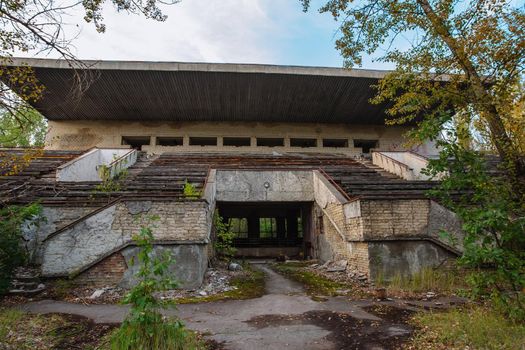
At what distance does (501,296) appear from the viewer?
3.74 meters

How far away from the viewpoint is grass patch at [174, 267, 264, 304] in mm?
5785

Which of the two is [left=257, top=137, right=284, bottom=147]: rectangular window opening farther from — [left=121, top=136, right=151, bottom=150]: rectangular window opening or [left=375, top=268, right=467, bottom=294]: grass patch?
[left=375, top=268, right=467, bottom=294]: grass patch

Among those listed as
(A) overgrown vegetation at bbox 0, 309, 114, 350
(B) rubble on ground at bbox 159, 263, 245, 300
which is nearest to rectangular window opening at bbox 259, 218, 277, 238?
(B) rubble on ground at bbox 159, 263, 245, 300

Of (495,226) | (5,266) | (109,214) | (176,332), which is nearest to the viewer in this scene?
(176,332)

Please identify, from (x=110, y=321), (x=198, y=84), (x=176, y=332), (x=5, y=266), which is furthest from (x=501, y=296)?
(x=198, y=84)

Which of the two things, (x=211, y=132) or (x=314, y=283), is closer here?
(x=314, y=283)

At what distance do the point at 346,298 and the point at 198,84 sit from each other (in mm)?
13192

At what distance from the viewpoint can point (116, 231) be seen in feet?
21.8

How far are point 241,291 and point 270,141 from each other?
46.9ft

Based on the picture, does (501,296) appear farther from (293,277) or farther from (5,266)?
(5,266)

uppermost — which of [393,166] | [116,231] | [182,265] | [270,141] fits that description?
[270,141]

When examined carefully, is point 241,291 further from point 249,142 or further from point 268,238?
point 249,142

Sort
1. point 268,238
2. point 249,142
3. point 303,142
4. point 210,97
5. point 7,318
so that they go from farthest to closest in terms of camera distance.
→ point 249,142 < point 303,142 < point 268,238 < point 210,97 < point 7,318

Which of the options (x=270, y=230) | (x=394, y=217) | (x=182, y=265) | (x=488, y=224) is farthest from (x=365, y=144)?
(x=488, y=224)
